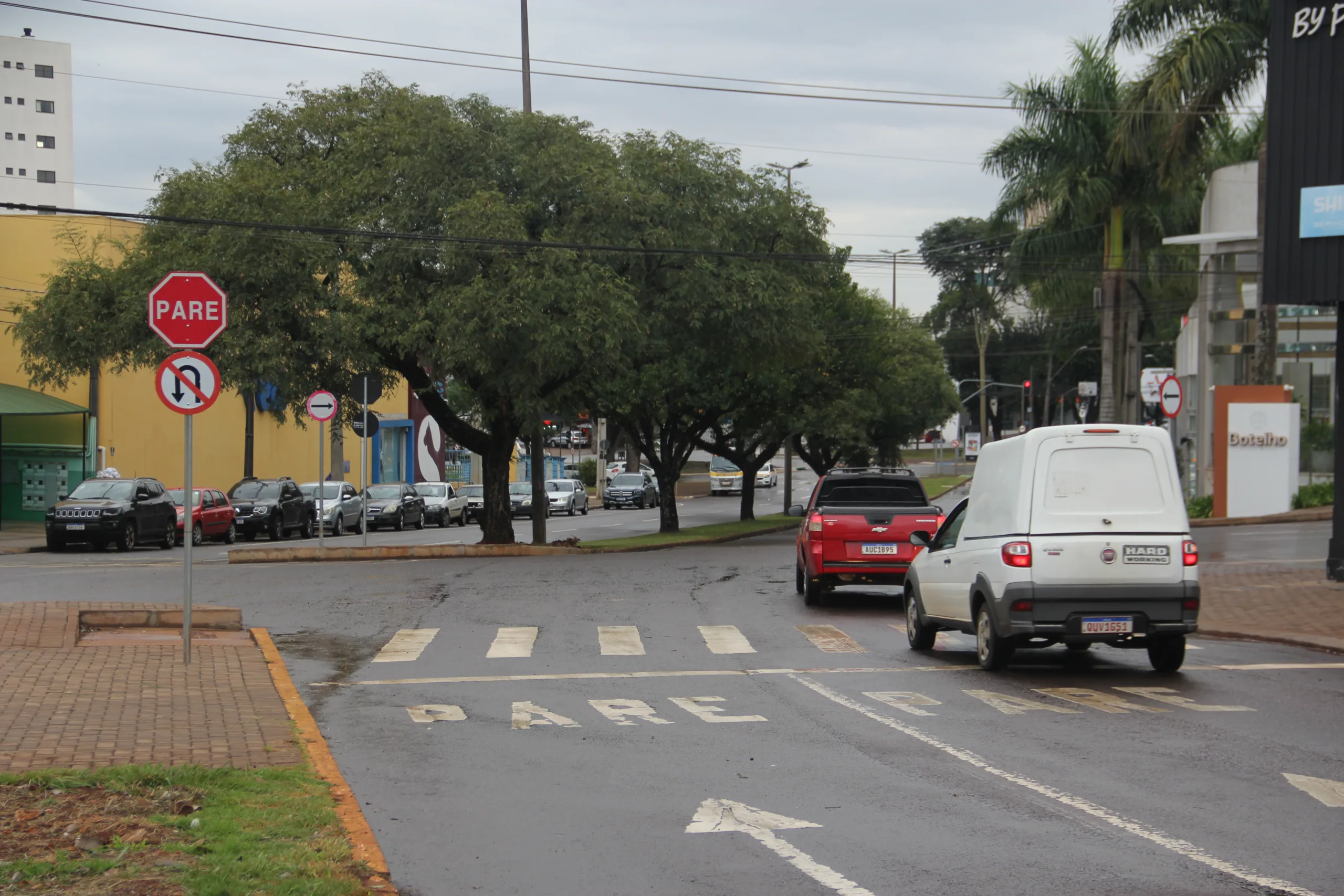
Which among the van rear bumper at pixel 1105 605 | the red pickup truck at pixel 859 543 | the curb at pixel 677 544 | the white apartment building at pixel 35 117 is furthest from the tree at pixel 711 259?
the white apartment building at pixel 35 117

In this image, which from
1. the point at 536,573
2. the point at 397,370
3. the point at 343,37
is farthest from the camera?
the point at 397,370

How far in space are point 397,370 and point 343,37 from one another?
22.5 ft

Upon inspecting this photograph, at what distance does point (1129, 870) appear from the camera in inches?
238

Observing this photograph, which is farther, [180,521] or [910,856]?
[180,521]

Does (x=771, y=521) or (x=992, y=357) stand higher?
(x=992, y=357)

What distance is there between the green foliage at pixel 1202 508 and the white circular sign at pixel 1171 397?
6.76 metres

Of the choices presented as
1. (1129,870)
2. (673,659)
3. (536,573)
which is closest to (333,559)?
(536,573)

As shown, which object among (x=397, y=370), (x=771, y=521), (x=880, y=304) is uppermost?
(x=880, y=304)

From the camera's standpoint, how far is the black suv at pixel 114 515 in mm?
30734

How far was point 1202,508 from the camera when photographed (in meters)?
35.8

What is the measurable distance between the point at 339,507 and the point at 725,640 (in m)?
29.5

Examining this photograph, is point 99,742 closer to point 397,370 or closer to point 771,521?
point 397,370

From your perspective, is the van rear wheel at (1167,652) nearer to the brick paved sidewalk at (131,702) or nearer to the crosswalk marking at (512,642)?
the crosswalk marking at (512,642)

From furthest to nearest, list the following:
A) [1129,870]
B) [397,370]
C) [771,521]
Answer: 1. [771,521]
2. [397,370]
3. [1129,870]
